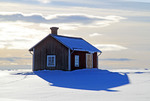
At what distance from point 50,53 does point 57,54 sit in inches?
42.2

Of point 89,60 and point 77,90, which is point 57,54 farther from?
point 77,90

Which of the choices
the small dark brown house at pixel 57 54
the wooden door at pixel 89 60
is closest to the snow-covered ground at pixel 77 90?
the small dark brown house at pixel 57 54

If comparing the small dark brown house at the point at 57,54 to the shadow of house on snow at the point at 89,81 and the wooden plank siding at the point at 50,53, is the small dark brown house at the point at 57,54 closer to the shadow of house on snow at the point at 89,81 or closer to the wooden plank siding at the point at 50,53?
the wooden plank siding at the point at 50,53

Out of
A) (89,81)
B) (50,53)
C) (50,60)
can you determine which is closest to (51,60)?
Result: (50,60)

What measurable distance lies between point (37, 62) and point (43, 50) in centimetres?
178

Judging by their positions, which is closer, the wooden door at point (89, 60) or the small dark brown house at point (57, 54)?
the small dark brown house at point (57, 54)

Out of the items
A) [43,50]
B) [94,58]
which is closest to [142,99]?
[43,50]

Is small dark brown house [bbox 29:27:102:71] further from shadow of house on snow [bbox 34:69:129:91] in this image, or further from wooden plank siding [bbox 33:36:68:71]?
shadow of house on snow [bbox 34:69:129:91]

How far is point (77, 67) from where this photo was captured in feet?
114

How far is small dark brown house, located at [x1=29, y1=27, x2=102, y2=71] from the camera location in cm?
3362

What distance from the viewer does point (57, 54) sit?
112 ft

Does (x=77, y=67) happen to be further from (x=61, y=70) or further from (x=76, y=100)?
(x=76, y=100)

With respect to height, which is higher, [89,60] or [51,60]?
[51,60]

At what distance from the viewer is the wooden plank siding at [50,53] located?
33.8 metres
